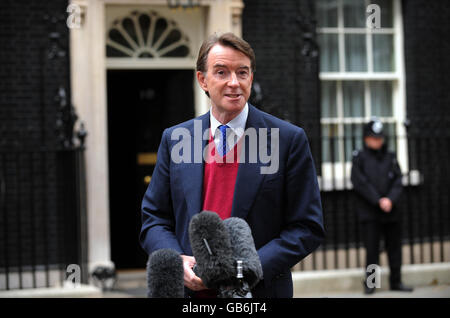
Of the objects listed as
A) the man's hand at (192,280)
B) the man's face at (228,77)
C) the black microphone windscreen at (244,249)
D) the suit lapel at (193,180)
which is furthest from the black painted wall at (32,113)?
the black microphone windscreen at (244,249)

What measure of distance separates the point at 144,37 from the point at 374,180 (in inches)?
145

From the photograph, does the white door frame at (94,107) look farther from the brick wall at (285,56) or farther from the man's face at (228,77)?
the man's face at (228,77)

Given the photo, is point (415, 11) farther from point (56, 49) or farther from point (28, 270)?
point (28, 270)

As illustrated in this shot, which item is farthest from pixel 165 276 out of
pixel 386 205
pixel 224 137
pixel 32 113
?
pixel 32 113

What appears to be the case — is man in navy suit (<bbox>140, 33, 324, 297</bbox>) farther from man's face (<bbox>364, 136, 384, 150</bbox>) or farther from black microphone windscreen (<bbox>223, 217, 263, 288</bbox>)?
man's face (<bbox>364, 136, 384, 150</bbox>)

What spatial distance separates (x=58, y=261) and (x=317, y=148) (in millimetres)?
3600

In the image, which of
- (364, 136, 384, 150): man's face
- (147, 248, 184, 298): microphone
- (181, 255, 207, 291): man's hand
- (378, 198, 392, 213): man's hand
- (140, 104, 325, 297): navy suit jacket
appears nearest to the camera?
(147, 248, 184, 298): microphone

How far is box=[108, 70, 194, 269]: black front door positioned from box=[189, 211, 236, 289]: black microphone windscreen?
7.21 metres

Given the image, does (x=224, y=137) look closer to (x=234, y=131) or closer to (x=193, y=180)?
(x=234, y=131)

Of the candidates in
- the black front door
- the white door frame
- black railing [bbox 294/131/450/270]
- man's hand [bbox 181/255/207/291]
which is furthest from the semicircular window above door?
Answer: man's hand [bbox 181/255/207/291]

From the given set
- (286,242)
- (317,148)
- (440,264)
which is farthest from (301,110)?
(286,242)

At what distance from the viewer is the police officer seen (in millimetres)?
7820

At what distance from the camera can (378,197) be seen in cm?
780
